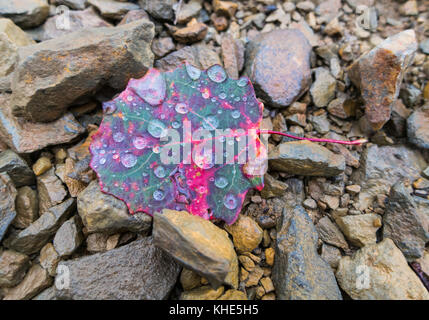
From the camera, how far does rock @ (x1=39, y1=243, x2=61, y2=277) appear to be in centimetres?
161

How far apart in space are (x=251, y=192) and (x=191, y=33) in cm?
137

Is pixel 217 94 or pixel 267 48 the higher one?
pixel 267 48

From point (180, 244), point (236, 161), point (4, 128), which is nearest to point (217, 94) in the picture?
point (236, 161)

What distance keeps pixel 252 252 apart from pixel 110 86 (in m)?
1.52

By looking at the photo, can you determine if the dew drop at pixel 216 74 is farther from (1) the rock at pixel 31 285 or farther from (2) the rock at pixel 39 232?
(1) the rock at pixel 31 285

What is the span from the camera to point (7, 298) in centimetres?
156

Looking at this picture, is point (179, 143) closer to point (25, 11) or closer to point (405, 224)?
point (405, 224)

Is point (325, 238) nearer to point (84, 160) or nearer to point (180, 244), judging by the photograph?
point (180, 244)

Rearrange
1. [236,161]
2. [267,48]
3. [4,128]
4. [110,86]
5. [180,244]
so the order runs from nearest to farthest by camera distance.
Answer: [180,244] → [236,161] → [4,128] → [110,86] → [267,48]

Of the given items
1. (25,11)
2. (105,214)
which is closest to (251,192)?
(105,214)

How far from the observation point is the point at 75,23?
2.27 m

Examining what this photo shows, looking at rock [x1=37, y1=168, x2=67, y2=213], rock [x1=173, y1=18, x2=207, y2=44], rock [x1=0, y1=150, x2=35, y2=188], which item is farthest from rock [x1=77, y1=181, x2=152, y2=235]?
rock [x1=173, y1=18, x2=207, y2=44]

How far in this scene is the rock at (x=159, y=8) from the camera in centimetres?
226

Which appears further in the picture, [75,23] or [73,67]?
[75,23]
